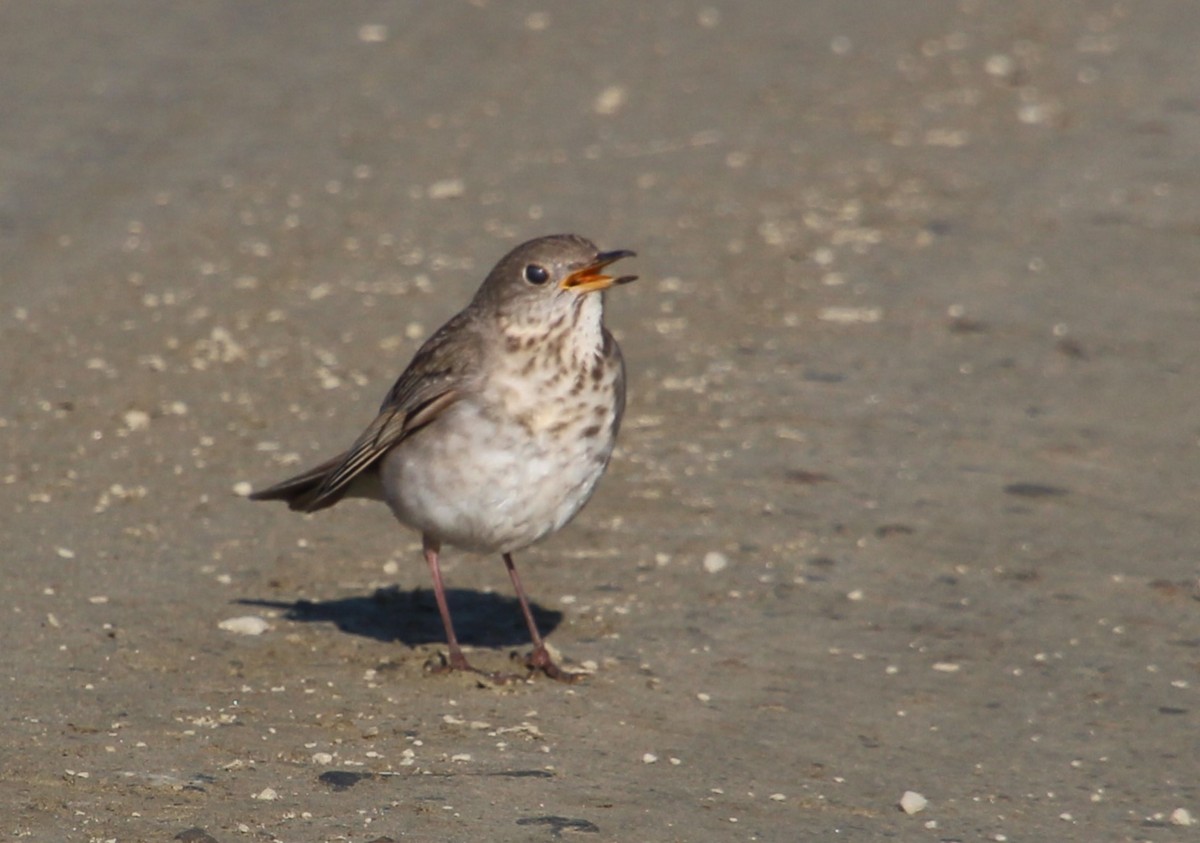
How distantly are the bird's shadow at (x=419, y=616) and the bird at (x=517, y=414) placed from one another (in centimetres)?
53

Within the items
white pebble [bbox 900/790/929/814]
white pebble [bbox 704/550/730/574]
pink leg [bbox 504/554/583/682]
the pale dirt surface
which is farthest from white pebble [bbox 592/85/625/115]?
white pebble [bbox 900/790/929/814]

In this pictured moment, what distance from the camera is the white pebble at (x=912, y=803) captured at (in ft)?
21.2

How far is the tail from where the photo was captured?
7.80 metres

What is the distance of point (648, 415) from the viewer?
9930 millimetres

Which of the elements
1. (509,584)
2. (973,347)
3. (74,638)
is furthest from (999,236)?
(74,638)

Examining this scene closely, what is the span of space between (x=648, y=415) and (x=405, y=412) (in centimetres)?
271

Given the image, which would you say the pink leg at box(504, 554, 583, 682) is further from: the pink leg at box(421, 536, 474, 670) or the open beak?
the open beak

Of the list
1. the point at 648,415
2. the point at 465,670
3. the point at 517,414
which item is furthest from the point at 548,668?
the point at 648,415

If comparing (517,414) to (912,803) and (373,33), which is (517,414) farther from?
(373,33)

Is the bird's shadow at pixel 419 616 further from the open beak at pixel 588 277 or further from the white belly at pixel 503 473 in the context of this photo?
the open beak at pixel 588 277

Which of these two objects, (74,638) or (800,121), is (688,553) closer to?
(74,638)

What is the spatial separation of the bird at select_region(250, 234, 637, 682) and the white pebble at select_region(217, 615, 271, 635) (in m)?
0.73

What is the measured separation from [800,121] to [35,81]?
5.01m

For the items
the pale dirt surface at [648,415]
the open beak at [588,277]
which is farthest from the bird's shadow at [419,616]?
the open beak at [588,277]
